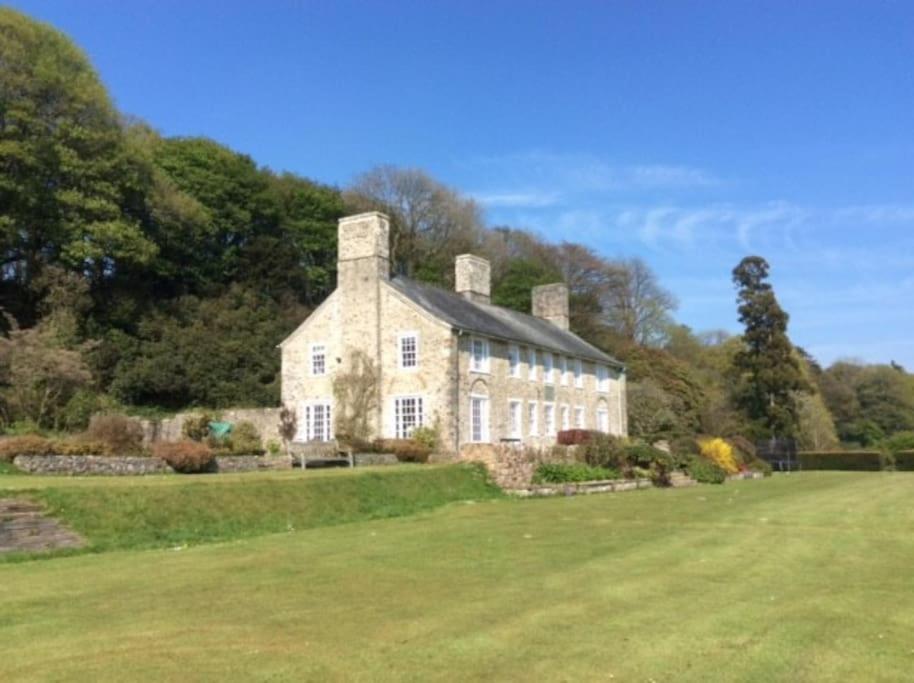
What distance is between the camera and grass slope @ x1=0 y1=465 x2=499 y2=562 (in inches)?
567

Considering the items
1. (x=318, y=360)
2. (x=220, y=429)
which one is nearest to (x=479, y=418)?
(x=318, y=360)

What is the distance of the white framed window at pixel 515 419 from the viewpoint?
3588cm

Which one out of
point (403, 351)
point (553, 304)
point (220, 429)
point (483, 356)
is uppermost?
point (553, 304)

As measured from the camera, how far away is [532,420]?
3769 cm

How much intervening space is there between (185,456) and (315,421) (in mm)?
12727

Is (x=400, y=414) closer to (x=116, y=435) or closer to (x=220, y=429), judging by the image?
(x=220, y=429)

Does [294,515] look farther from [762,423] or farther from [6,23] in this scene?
[762,423]

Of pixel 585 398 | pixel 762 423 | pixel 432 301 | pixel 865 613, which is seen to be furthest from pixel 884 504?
pixel 762 423

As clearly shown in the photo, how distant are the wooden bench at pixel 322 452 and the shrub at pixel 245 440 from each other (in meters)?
1.41

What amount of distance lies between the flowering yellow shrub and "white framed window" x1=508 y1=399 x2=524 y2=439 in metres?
8.03

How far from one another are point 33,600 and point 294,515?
870 cm

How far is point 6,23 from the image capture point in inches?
1430

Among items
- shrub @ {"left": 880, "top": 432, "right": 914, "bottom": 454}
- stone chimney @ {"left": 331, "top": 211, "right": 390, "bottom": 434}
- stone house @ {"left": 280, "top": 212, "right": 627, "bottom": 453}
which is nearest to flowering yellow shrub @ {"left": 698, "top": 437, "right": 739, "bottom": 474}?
stone house @ {"left": 280, "top": 212, "right": 627, "bottom": 453}

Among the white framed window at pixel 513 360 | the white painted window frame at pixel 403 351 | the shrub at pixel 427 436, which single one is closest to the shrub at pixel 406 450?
the shrub at pixel 427 436
